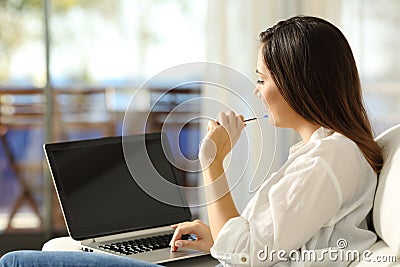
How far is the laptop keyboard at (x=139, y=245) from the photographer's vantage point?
1920mm

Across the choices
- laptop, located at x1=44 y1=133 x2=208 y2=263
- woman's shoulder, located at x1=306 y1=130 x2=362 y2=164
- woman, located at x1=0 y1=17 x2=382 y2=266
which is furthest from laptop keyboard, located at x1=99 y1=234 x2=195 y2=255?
woman's shoulder, located at x1=306 y1=130 x2=362 y2=164

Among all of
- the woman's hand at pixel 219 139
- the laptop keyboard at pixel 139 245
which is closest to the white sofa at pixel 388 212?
the woman's hand at pixel 219 139

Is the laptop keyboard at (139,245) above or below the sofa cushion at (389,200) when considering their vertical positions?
below

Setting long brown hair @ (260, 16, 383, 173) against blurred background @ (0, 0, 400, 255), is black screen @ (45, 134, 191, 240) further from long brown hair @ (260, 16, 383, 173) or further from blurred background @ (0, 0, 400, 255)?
blurred background @ (0, 0, 400, 255)

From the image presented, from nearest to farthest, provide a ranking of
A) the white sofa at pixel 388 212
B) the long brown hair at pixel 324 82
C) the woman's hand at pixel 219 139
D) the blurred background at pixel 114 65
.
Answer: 1. the white sofa at pixel 388 212
2. the long brown hair at pixel 324 82
3. the woman's hand at pixel 219 139
4. the blurred background at pixel 114 65

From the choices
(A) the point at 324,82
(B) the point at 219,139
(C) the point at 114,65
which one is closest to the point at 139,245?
(B) the point at 219,139

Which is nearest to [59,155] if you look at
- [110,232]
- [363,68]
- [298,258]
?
[110,232]

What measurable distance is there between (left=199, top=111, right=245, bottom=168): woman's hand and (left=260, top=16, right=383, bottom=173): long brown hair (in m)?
0.15

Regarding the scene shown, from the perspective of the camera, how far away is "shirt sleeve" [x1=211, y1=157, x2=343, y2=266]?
1646mm

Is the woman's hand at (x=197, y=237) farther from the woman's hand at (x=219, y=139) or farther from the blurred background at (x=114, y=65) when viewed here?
the blurred background at (x=114, y=65)

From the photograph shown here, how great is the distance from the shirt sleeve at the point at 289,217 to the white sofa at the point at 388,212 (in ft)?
0.30

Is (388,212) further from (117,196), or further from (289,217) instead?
(117,196)

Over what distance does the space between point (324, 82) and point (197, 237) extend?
473 millimetres

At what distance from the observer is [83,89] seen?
3994mm
